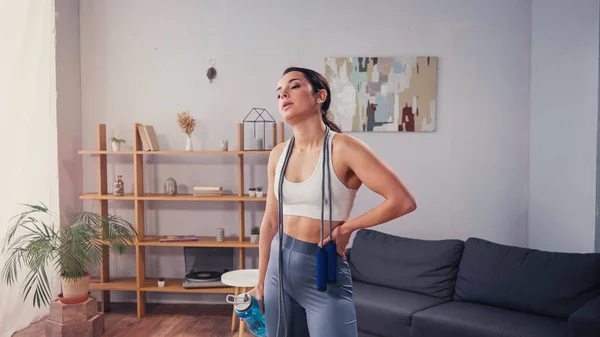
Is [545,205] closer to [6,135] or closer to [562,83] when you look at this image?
[562,83]

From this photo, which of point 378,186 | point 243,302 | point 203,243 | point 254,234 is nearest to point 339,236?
point 378,186

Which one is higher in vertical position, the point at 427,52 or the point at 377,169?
the point at 427,52

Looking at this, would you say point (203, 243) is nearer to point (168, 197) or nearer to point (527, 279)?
point (168, 197)

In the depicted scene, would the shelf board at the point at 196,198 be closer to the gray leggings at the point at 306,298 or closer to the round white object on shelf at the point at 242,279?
the round white object on shelf at the point at 242,279

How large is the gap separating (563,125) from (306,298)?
284cm

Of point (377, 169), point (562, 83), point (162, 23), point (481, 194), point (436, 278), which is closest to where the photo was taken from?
point (377, 169)

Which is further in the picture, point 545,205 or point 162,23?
point 162,23

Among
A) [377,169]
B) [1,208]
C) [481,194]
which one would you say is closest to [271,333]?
[377,169]

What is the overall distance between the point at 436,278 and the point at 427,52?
5.43 feet

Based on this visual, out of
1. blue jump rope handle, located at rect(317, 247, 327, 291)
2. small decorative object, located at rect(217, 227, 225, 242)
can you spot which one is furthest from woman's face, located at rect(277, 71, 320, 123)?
small decorative object, located at rect(217, 227, 225, 242)

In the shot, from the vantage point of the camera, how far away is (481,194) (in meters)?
4.02

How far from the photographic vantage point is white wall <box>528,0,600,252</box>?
11.3 ft

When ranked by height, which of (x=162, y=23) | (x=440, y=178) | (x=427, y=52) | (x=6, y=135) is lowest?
(x=440, y=178)

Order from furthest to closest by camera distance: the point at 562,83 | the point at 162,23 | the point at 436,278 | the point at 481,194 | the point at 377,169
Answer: the point at 162,23 < the point at 481,194 < the point at 562,83 < the point at 436,278 < the point at 377,169
